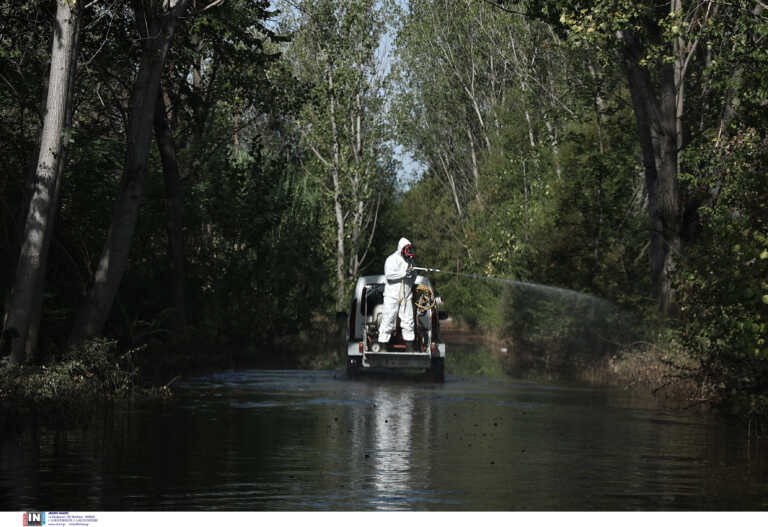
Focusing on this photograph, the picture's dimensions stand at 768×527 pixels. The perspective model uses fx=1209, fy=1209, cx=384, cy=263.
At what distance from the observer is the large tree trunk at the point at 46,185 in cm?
1647

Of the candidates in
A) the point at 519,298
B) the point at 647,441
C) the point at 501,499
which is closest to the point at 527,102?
the point at 519,298

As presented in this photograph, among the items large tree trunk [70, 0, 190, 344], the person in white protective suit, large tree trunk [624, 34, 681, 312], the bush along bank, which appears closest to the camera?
the bush along bank

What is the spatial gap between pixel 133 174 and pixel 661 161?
10.2 meters

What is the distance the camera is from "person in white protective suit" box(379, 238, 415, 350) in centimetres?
2206

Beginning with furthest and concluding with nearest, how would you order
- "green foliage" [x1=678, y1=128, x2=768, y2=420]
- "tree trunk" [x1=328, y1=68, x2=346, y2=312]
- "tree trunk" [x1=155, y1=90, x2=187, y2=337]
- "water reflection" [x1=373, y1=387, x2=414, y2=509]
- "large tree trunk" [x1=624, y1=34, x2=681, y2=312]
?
"tree trunk" [x1=328, y1=68, x2=346, y2=312] < "tree trunk" [x1=155, y1=90, x2=187, y2=337] < "large tree trunk" [x1=624, y1=34, x2=681, y2=312] < "green foliage" [x1=678, y1=128, x2=768, y2=420] < "water reflection" [x1=373, y1=387, x2=414, y2=509]

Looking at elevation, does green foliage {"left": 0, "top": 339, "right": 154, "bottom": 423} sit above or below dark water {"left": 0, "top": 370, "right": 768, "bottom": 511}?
above

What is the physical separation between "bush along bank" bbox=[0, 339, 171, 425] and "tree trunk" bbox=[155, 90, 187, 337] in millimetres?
9819

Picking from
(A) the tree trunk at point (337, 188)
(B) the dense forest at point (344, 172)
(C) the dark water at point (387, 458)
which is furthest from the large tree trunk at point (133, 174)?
(A) the tree trunk at point (337, 188)

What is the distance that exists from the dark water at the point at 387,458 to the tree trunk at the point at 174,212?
10.1 m

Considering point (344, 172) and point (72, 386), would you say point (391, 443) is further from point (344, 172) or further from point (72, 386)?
point (344, 172)

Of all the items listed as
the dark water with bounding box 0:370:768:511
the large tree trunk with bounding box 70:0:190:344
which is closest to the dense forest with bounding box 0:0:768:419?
the large tree trunk with bounding box 70:0:190:344

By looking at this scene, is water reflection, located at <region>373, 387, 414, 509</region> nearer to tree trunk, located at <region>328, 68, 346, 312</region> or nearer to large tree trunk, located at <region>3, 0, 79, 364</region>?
large tree trunk, located at <region>3, 0, 79, 364</region>

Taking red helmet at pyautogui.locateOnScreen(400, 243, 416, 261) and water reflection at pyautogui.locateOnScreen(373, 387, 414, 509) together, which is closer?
water reflection at pyautogui.locateOnScreen(373, 387, 414, 509)

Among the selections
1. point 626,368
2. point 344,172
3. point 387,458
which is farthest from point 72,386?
point 344,172
